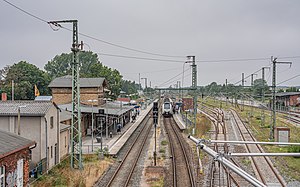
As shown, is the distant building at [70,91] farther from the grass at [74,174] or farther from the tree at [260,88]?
the grass at [74,174]

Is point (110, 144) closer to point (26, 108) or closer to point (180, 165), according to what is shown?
point (180, 165)

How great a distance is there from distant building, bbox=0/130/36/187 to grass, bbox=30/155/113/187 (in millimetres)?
2351

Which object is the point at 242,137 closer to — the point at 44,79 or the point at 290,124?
the point at 290,124

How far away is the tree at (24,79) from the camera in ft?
180

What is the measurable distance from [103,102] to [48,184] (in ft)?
99.2

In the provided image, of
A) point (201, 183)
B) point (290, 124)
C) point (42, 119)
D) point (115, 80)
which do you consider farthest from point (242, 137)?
point (115, 80)

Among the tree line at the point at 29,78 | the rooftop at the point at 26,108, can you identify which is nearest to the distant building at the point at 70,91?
the tree line at the point at 29,78

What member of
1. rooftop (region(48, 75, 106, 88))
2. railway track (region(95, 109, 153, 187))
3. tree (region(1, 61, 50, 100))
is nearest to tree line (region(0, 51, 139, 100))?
tree (region(1, 61, 50, 100))

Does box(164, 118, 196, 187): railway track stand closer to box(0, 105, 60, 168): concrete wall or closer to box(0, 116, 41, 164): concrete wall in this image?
box(0, 105, 60, 168): concrete wall

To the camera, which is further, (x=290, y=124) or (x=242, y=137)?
(x=290, y=124)

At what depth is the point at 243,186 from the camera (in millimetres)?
15133

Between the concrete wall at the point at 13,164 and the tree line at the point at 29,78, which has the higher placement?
the tree line at the point at 29,78

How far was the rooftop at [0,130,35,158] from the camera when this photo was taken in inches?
474

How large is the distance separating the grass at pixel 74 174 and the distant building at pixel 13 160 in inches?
92.6
